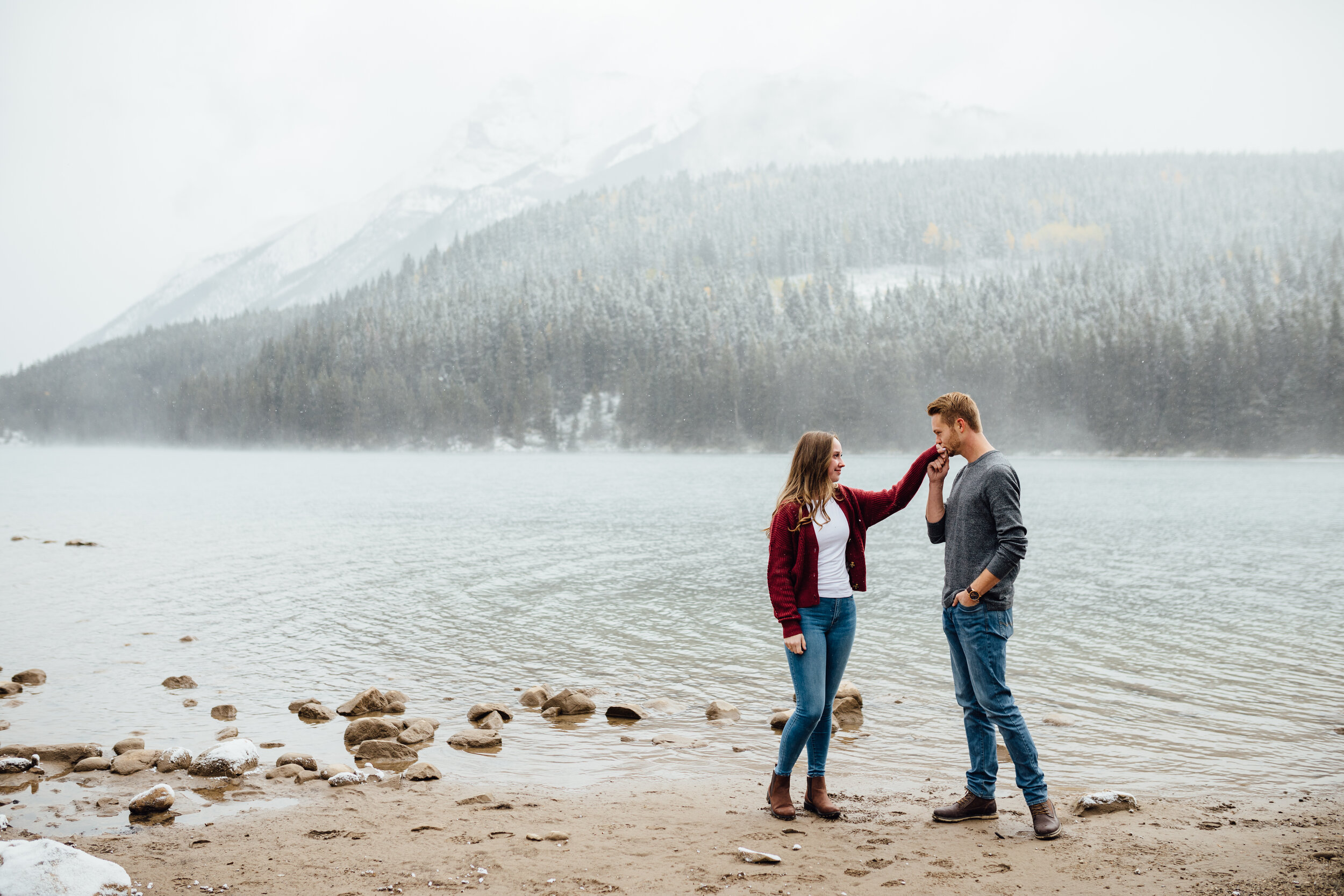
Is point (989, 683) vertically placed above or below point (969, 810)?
above

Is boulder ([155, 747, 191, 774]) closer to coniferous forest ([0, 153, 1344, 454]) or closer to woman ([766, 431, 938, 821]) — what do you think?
woman ([766, 431, 938, 821])

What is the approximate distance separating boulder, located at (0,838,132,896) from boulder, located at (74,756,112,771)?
4090mm

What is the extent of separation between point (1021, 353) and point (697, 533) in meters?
96.4

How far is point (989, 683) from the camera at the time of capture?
6672 millimetres

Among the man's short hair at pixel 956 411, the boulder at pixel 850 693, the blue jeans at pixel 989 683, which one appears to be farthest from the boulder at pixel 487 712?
the man's short hair at pixel 956 411

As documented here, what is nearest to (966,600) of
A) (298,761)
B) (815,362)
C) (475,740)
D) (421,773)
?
(421,773)

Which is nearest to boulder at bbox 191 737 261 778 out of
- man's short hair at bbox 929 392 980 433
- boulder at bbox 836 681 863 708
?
boulder at bbox 836 681 863 708

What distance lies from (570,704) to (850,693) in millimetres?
3614

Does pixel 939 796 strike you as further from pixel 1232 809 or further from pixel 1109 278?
pixel 1109 278

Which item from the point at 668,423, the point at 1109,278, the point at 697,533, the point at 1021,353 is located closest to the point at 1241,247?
the point at 1109,278

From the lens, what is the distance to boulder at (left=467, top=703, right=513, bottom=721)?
11281 millimetres

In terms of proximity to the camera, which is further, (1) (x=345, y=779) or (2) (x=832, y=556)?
(1) (x=345, y=779)

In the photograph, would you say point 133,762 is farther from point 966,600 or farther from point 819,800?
point 966,600

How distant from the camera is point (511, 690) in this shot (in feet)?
42.8
